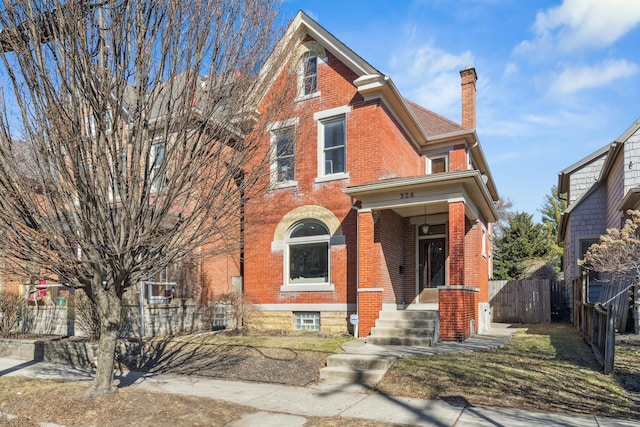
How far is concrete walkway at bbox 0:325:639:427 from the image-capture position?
5.95 m

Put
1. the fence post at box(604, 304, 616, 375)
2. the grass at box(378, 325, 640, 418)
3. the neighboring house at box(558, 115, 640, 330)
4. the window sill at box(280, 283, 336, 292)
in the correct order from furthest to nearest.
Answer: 1. the neighboring house at box(558, 115, 640, 330)
2. the window sill at box(280, 283, 336, 292)
3. the fence post at box(604, 304, 616, 375)
4. the grass at box(378, 325, 640, 418)

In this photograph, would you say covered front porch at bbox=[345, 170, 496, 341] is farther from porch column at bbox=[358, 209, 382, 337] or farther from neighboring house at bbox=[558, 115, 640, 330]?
neighboring house at bbox=[558, 115, 640, 330]

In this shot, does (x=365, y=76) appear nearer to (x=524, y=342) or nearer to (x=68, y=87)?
(x=524, y=342)

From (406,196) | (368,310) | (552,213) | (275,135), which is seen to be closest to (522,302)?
(368,310)

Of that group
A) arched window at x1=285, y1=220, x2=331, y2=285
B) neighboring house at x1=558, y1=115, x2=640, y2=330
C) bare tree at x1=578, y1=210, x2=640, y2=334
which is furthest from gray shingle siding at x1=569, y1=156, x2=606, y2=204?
arched window at x1=285, y1=220, x2=331, y2=285

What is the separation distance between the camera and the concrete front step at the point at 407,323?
37.9 ft

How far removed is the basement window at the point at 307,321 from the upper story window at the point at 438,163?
23.3 feet

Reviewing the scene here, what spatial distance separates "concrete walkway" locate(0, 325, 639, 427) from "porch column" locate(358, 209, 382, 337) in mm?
2669

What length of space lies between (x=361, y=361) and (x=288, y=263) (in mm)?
6438

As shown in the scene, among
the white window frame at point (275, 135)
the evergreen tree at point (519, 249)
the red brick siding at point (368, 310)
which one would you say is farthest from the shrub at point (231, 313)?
the evergreen tree at point (519, 249)

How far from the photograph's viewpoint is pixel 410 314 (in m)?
12.1

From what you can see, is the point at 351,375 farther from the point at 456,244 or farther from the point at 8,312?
the point at 8,312

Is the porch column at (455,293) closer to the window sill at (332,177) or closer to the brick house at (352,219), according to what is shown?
the brick house at (352,219)

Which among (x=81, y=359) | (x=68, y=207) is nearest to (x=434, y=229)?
(x=81, y=359)
